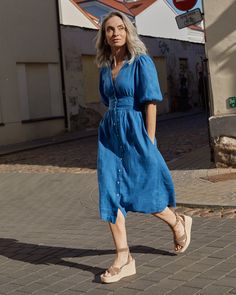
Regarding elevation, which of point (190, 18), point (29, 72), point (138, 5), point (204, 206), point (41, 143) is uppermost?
point (138, 5)

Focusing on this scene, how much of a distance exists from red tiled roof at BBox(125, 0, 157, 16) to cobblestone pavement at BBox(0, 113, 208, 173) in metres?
23.0

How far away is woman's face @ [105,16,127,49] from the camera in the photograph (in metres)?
4.13

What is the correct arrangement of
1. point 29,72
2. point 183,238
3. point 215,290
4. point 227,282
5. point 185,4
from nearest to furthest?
1. point 215,290
2. point 227,282
3. point 183,238
4. point 185,4
5. point 29,72

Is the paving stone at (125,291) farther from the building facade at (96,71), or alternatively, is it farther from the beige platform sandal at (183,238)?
the building facade at (96,71)

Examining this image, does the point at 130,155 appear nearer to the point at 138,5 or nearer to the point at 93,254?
the point at 93,254

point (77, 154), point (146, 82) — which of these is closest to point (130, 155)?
point (146, 82)

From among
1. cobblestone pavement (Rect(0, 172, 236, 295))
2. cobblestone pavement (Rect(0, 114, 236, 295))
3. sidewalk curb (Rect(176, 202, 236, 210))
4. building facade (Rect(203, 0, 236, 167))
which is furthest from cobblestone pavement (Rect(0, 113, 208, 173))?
sidewalk curb (Rect(176, 202, 236, 210))

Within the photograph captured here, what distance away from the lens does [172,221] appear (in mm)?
4465

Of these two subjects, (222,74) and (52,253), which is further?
(222,74)

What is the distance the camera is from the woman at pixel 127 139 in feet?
13.5

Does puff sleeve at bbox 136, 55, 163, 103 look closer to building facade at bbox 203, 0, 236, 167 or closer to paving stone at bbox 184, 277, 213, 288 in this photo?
paving stone at bbox 184, 277, 213, 288

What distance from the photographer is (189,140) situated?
15.1 m

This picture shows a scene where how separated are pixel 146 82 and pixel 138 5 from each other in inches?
1545

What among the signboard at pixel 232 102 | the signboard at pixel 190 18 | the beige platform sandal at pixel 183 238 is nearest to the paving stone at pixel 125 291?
the beige platform sandal at pixel 183 238
